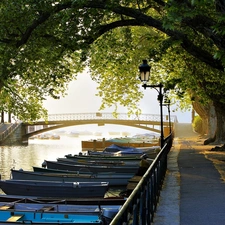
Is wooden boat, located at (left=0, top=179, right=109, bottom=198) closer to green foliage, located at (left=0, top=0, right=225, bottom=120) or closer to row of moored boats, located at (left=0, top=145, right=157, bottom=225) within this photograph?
row of moored boats, located at (left=0, top=145, right=157, bottom=225)

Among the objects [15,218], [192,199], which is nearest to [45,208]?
[15,218]

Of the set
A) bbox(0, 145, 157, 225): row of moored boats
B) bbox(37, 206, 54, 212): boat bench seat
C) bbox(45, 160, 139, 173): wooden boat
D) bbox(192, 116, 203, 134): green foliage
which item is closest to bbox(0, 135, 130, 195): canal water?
bbox(0, 145, 157, 225): row of moored boats

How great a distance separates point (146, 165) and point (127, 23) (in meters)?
5.51

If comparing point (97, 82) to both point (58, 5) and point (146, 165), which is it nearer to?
point (58, 5)

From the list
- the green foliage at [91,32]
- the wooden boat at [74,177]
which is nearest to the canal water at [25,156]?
the wooden boat at [74,177]

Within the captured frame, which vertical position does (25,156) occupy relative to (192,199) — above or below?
below

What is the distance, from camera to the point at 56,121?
8344 centimetres

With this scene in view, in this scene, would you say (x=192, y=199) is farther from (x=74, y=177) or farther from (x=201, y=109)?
(x=201, y=109)

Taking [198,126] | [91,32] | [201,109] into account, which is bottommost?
[198,126]

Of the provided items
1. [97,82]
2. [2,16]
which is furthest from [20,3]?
[97,82]

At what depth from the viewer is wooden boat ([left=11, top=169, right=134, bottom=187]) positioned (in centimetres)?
1895

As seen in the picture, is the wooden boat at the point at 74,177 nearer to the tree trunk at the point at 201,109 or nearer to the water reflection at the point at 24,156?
the water reflection at the point at 24,156

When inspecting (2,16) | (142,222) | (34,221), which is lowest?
(34,221)

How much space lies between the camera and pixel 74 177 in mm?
19016
